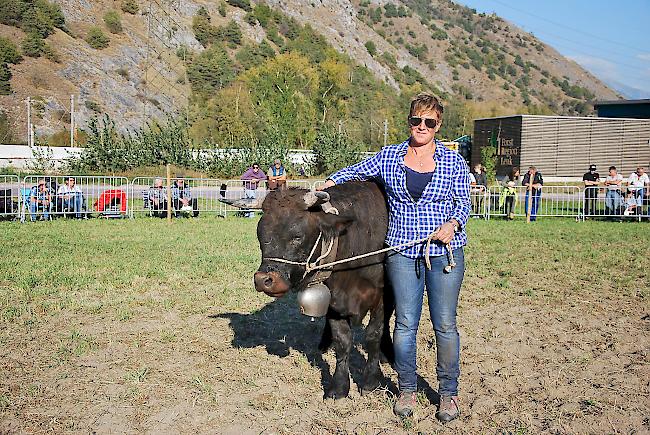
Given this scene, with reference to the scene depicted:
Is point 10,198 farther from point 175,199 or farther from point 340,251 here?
point 340,251

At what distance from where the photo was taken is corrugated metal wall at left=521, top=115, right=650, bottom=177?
38625 mm

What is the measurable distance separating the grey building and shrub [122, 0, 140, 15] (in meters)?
61.4

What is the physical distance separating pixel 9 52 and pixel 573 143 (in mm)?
52755

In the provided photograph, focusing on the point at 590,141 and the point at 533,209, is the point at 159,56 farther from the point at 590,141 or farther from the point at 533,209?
the point at 533,209

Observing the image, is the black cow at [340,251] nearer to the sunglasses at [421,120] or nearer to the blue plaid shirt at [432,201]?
the blue plaid shirt at [432,201]

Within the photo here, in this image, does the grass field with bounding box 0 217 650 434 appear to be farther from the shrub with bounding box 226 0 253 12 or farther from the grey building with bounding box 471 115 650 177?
the shrub with bounding box 226 0 253 12

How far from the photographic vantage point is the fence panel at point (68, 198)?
1812 cm

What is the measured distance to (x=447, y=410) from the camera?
4676mm

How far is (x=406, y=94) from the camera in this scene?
106812 mm

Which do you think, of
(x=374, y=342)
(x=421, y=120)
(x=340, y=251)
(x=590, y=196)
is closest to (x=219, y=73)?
(x=590, y=196)

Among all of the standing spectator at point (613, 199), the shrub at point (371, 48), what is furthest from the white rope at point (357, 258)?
the shrub at point (371, 48)

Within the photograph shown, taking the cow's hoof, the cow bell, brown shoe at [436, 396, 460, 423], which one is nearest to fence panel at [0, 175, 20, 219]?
the cow's hoof

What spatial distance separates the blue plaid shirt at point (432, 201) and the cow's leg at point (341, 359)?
100 centimetres

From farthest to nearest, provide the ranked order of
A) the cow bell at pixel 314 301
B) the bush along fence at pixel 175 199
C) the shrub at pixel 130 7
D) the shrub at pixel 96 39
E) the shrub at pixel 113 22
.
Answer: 1. the shrub at pixel 130 7
2. the shrub at pixel 113 22
3. the shrub at pixel 96 39
4. the bush along fence at pixel 175 199
5. the cow bell at pixel 314 301
